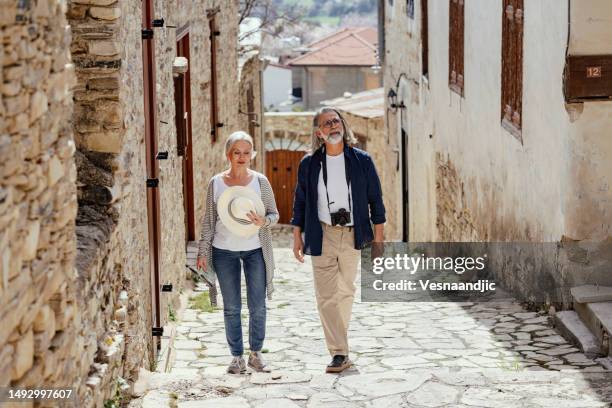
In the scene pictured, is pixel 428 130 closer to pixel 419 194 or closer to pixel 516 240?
pixel 419 194

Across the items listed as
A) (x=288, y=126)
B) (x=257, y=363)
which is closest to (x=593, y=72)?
(x=257, y=363)

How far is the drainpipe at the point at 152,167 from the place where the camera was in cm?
713

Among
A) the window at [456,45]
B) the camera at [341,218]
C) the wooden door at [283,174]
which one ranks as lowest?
the wooden door at [283,174]

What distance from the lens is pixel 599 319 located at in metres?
6.98

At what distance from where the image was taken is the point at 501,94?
10055 mm

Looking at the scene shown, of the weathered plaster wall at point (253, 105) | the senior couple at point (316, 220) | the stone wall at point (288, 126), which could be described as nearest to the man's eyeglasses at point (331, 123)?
the senior couple at point (316, 220)

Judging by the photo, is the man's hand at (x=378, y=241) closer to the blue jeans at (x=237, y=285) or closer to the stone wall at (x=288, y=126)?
the blue jeans at (x=237, y=285)

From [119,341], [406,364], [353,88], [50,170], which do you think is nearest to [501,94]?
[406,364]

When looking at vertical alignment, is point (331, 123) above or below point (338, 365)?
above

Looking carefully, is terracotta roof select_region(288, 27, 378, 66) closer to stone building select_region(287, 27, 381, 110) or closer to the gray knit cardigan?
stone building select_region(287, 27, 381, 110)

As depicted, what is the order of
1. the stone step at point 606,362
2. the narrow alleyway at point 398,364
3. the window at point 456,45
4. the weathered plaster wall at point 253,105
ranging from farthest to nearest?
the weathered plaster wall at point 253,105, the window at point 456,45, the stone step at point 606,362, the narrow alleyway at point 398,364

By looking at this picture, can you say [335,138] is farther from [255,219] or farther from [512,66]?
[512,66]

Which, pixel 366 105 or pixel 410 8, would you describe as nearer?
pixel 410 8

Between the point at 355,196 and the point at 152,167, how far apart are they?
1.56 m
